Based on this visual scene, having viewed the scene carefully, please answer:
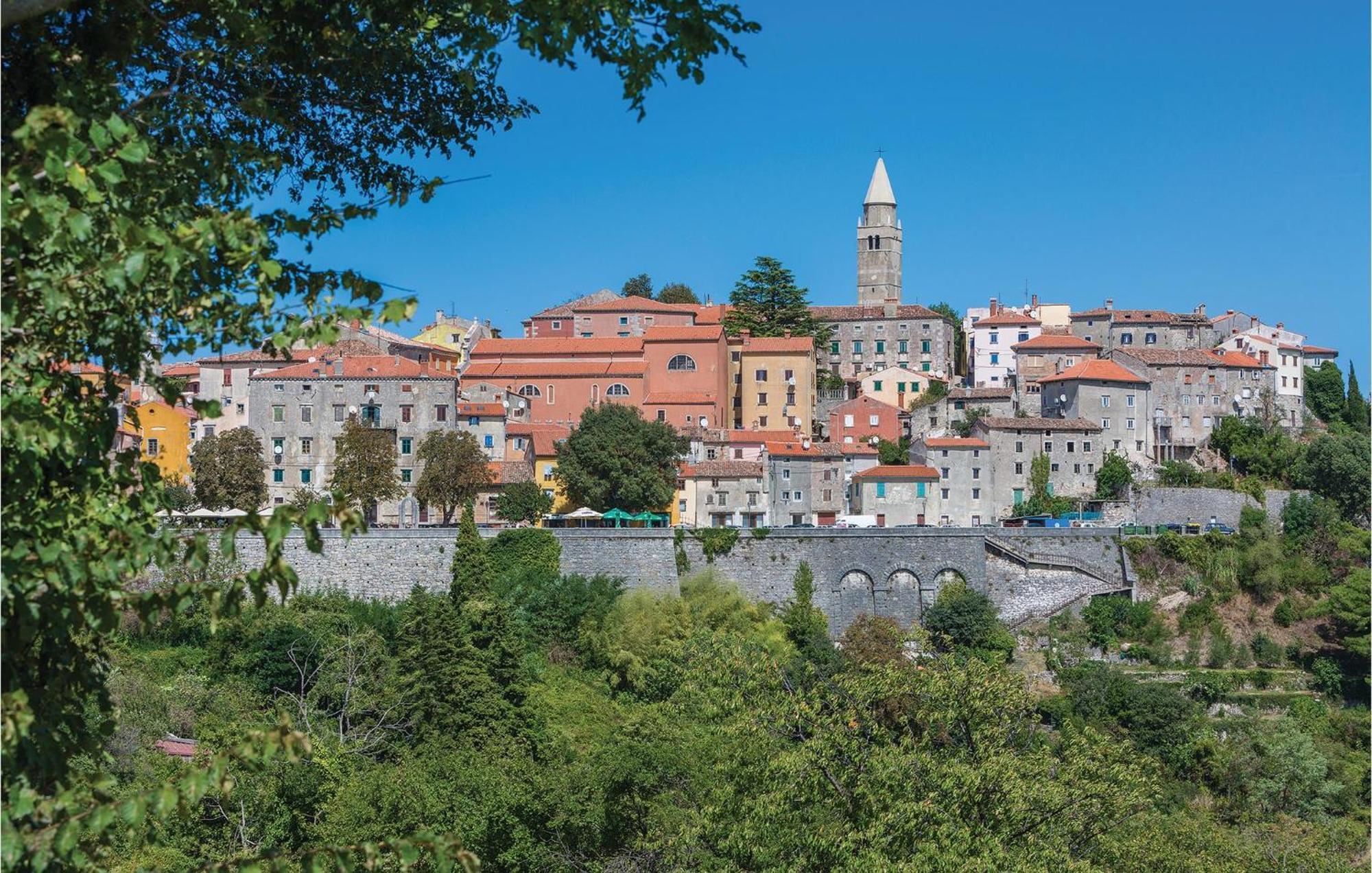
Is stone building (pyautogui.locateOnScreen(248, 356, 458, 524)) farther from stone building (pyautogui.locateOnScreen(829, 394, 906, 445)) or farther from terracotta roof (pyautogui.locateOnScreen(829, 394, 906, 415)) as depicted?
terracotta roof (pyautogui.locateOnScreen(829, 394, 906, 415))

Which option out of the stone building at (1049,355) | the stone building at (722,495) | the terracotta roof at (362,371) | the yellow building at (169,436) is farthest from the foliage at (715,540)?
the stone building at (1049,355)

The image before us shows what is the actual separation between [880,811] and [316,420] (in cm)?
3866

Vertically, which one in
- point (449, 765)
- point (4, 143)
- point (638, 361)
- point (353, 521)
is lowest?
point (449, 765)

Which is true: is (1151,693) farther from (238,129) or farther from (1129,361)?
(238,129)

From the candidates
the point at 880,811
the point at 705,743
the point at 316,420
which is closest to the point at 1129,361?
the point at 316,420

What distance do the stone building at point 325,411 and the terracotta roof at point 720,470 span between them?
808cm

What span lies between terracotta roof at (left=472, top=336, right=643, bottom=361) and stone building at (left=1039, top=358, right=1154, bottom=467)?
16268 millimetres

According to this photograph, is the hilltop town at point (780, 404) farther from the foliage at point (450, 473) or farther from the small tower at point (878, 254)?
the small tower at point (878, 254)

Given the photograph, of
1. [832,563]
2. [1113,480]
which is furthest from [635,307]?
[832,563]

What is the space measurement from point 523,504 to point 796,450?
11.7 meters

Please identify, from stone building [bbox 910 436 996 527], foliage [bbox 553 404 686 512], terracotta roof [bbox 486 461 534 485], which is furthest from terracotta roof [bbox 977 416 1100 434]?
terracotta roof [bbox 486 461 534 485]

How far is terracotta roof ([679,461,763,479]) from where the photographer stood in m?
56.2

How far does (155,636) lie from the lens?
137 ft

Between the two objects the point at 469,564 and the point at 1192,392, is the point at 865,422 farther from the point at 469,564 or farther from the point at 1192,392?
the point at 469,564
